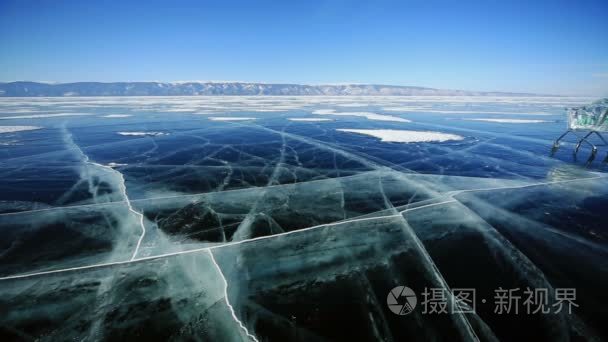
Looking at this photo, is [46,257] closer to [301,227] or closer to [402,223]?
[301,227]

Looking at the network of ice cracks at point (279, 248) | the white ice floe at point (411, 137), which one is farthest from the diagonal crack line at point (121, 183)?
the white ice floe at point (411, 137)

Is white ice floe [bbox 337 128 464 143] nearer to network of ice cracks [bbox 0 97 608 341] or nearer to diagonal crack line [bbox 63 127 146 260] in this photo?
network of ice cracks [bbox 0 97 608 341]

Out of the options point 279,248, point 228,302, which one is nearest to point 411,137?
point 279,248

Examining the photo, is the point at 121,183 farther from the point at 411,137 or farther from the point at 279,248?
the point at 411,137

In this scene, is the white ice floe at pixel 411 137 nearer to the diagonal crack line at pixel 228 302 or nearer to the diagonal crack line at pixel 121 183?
the diagonal crack line at pixel 121 183

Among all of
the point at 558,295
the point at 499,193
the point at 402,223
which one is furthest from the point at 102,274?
the point at 499,193

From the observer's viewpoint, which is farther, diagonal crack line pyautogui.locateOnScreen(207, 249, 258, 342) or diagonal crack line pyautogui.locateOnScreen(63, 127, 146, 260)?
diagonal crack line pyautogui.locateOnScreen(63, 127, 146, 260)

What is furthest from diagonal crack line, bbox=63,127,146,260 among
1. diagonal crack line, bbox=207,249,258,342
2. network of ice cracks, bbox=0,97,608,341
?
diagonal crack line, bbox=207,249,258,342

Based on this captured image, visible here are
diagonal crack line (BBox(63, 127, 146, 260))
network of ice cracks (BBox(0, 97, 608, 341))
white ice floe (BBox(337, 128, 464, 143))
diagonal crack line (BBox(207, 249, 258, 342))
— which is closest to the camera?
diagonal crack line (BBox(207, 249, 258, 342))

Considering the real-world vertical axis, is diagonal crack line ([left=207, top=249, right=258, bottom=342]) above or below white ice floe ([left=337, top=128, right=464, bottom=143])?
below
